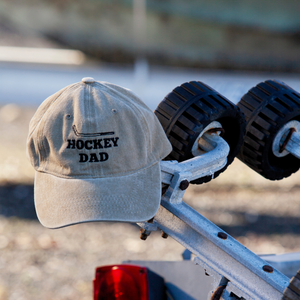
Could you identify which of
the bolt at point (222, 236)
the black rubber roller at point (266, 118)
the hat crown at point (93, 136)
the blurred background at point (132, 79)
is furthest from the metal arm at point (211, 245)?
the blurred background at point (132, 79)

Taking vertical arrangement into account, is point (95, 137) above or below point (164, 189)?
above

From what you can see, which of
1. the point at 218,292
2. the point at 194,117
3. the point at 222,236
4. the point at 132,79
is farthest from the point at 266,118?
the point at 132,79

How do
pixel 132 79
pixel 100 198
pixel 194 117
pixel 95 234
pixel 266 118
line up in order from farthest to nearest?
pixel 132 79 → pixel 95 234 → pixel 266 118 → pixel 194 117 → pixel 100 198

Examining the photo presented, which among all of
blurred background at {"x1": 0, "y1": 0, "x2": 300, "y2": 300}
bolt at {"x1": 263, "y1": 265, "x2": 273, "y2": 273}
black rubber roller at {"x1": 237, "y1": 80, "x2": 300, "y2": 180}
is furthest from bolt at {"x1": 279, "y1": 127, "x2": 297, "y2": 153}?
blurred background at {"x1": 0, "y1": 0, "x2": 300, "y2": 300}

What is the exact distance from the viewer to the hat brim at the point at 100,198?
111cm

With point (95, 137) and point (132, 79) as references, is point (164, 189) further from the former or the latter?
point (132, 79)

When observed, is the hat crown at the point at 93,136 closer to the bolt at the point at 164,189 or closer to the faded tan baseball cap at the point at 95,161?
the faded tan baseball cap at the point at 95,161

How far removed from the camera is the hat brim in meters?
1.11

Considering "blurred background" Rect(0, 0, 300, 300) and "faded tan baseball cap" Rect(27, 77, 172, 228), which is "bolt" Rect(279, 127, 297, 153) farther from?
"blurred background" Rect(0, 0, 300, 300)

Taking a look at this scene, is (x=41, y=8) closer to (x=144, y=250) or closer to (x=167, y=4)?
(x=167, y=4)

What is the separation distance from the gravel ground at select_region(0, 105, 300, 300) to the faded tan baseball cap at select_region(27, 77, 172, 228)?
7.60ft

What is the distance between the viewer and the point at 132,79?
6.39 m

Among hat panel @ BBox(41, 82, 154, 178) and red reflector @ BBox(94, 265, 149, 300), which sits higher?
hat panel @ BBox(41, 82, 154, 178)

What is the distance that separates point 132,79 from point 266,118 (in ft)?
15.9
